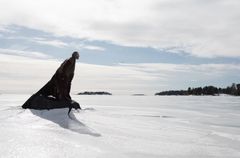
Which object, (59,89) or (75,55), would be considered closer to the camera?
(59,89)

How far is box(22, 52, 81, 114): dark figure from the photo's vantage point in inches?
722

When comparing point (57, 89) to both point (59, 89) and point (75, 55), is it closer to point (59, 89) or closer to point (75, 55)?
point (59, 89)

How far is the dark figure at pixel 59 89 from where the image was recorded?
60.1ft

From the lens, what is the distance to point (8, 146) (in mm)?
8812

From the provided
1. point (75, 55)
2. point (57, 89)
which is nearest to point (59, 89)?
point (57, 89)

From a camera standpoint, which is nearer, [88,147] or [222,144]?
[88,147]

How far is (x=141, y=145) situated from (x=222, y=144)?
3.04 metres

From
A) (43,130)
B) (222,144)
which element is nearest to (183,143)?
(222,144)

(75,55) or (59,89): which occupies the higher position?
(75,55)

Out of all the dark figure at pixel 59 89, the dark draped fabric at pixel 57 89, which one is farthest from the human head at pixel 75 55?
the dark draped fabric at pixel 57 89

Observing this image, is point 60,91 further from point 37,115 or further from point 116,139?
point 116,139

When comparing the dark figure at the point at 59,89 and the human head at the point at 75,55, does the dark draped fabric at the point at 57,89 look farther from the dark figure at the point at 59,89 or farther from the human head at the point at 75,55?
the human head at the point at 75,55

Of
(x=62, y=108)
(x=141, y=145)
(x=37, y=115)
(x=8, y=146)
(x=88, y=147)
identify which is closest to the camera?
(x=8, y=146)

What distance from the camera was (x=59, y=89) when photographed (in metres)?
19.1
